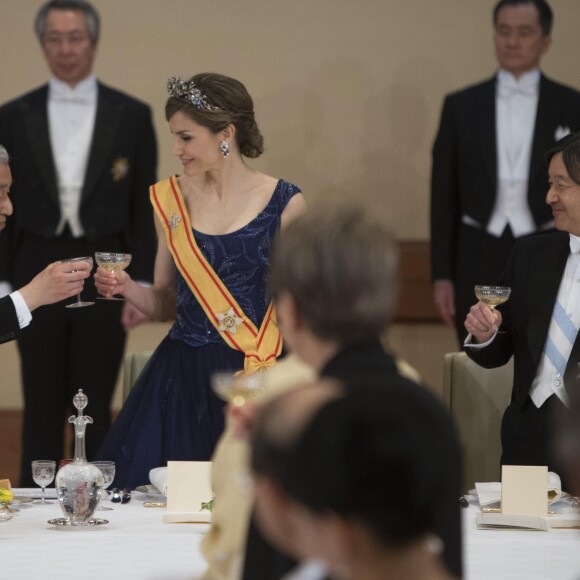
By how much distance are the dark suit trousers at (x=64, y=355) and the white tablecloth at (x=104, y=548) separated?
1.79 m

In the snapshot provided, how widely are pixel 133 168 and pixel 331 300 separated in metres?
3.10

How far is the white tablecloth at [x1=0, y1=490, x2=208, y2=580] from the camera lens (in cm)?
181

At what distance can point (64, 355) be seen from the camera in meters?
4.06

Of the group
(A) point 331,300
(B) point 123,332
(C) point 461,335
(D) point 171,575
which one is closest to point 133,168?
(B) point 123,332

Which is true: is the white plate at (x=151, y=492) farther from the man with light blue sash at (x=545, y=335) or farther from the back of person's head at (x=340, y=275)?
the back of person's head at (x=340, y=275)

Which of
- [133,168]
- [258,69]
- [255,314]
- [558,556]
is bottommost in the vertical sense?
[558,556]

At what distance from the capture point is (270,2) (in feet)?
15.8

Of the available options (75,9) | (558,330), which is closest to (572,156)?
(558,330)

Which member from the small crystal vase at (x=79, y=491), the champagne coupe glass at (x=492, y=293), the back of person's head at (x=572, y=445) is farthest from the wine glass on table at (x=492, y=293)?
the back of person's head at (x=572, y=445)

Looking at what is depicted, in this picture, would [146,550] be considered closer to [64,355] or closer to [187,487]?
[187,487]

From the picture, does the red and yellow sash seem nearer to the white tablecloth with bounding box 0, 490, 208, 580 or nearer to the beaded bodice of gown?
the beaded bodice of gown

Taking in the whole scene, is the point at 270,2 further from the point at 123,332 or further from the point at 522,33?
the point at 123,332

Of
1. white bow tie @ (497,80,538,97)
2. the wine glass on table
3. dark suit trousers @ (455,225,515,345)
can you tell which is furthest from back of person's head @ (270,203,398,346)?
white bow tie @ (497,80,538,97)

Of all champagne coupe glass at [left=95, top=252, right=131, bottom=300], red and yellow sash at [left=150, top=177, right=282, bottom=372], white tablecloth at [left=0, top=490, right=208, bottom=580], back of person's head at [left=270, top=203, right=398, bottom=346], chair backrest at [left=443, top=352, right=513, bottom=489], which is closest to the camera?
back of person's head at [left=270, top=203, right=398, bottom=346]
